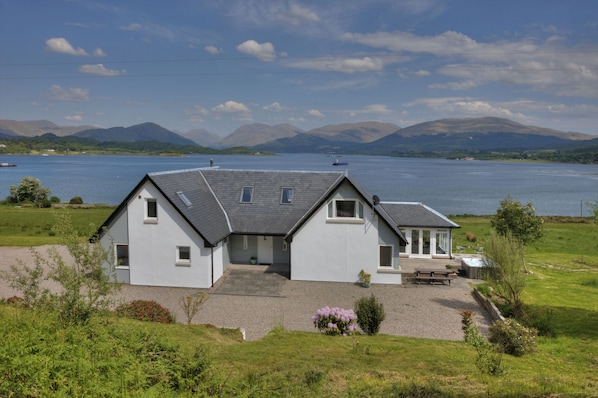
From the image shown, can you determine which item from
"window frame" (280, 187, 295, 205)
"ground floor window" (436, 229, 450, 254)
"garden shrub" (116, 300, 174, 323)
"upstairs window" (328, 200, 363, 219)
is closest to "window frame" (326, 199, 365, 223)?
"upstairs window" (328, 200, 363, 219)

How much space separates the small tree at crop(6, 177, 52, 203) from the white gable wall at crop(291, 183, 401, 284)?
72.4 metres

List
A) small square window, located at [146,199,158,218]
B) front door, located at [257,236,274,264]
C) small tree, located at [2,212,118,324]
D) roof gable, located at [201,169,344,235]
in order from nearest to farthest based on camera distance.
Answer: small tree, located at [2,212,118,324] < small square window, located at [146,199,158,218] < roof gable, located at [201,169,344,235] < front door, located at [257,236,274,264]

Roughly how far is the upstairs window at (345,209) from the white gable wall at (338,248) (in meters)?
0.27

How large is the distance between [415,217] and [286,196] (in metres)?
11.1

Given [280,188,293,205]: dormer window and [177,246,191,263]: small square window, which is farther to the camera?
[280,188,293,205]: dormer window

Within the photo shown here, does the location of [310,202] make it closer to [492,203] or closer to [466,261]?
[466,261]

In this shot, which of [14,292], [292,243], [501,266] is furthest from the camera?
[292,243]

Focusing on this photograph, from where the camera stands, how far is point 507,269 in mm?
Result: 18969

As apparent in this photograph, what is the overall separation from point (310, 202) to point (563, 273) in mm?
19844

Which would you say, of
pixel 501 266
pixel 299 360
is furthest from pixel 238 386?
pixel 501 266

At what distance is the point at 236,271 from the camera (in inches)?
1053

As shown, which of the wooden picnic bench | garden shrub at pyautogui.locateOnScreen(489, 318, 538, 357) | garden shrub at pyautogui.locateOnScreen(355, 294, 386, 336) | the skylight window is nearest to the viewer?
garden shrub at pyautogui.locateOnScreen(489, 318, 538, 357)

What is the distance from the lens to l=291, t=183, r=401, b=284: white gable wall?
24594 mm

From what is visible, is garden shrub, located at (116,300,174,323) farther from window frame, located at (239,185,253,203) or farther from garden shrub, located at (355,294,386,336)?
window frame, located at (239,185,253,203)
